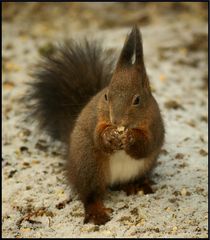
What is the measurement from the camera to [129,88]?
3.04 m

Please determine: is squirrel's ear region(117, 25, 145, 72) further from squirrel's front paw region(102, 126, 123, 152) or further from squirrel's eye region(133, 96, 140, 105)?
squirrel's front paw region(102, 126, 123, 152)

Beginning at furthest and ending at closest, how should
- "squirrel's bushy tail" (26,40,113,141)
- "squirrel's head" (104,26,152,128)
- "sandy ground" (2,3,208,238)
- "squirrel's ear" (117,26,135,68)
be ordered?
"squirrel's bushy tail" (26,40,113,141), "sandy ground" (2,3,208,238), "squirrel's ear" (117,26,135,68), "squirrel's head" (104,26,152,128)

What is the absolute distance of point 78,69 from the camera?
12.7 feet

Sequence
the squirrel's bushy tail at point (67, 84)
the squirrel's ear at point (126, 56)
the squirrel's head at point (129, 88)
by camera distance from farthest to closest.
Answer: the squirrel's bushy tail at point (67, 84)
the squirrel's ear at point (126, 56)
the squirrel's head at point (129, 88)

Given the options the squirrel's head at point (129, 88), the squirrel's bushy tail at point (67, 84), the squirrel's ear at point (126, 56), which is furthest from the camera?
the squirrel's bushy tail at point (67, 84)

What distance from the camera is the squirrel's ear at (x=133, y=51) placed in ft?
9.84

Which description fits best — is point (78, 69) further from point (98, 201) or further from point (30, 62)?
point (30, 62)

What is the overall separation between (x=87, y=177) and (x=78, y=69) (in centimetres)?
98

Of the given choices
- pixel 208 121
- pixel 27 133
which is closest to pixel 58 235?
pixel 27 133

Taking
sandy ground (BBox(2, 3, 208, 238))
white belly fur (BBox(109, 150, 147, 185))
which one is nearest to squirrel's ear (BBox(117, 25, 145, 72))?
white belly fur (BBox(109, 150, 147, 185))

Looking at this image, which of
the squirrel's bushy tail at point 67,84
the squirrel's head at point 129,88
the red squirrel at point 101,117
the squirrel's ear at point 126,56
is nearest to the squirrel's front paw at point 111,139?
the red squirrel at point 101,117

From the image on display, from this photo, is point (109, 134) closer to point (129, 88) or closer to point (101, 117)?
point (101, 117)

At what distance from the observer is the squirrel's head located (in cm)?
295

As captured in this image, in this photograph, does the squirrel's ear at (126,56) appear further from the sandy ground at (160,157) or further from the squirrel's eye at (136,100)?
the sandy ground at (160,157)
